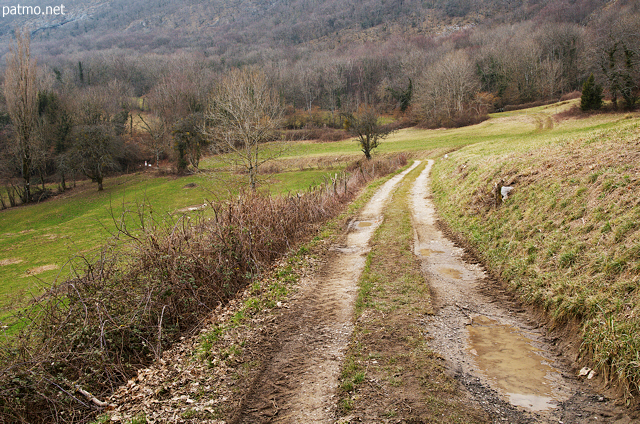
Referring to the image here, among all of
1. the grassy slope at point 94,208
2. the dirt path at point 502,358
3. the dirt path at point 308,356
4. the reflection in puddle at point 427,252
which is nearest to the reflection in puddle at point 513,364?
the dirt path at point 502,358

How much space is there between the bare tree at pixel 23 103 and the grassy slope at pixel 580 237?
175 feet

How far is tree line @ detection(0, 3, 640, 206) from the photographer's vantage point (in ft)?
149

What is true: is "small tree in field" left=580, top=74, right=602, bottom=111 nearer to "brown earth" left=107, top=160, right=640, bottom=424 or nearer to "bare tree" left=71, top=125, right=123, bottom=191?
"brown earth" left=107, top=160, right=640, bottom=424

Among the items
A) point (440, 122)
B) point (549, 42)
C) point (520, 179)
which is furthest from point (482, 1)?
point (520, 179)

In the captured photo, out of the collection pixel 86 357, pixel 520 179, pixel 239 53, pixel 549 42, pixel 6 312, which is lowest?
pixel 6 312

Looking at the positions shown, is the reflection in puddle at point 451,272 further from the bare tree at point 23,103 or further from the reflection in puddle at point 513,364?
the bare tree at point 23,103

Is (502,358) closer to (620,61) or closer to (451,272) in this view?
(451,272)

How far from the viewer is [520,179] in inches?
455

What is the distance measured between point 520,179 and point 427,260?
173 inches

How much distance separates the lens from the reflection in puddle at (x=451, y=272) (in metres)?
9.11

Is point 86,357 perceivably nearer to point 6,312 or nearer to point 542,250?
point 542,250

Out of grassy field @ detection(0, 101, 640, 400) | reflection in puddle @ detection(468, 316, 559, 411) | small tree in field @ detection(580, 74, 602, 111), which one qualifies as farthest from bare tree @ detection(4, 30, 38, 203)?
small tree in field @ detection(580, 74, 602, 111)

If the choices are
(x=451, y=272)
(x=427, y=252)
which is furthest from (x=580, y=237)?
(x=427, y=252)

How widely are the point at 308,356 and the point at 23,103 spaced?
57749 millimetres
